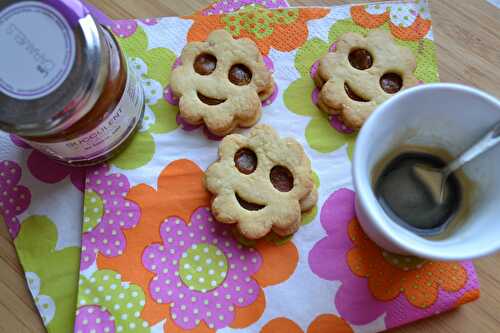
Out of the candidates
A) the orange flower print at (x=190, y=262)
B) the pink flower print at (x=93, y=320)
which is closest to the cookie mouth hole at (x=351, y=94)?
the orange flower print at (x=190, y=262)

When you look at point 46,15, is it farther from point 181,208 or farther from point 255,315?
point 255,315

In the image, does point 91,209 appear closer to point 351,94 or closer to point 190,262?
point 190,262

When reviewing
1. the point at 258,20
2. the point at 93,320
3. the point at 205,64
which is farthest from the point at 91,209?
the point at 258,20

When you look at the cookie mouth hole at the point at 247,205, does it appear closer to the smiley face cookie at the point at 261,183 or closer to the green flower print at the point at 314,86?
the smiley face cookie at the point at 261,183

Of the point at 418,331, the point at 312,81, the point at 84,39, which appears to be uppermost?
the point at 84,39

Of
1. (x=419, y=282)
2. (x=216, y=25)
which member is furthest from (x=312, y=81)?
(x=419, y=282)

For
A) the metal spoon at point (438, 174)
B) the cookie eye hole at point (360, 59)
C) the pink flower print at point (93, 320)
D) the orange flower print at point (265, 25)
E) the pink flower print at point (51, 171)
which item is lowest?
the pink flower print at point (93, 320)

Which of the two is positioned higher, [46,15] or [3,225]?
[46,15]
